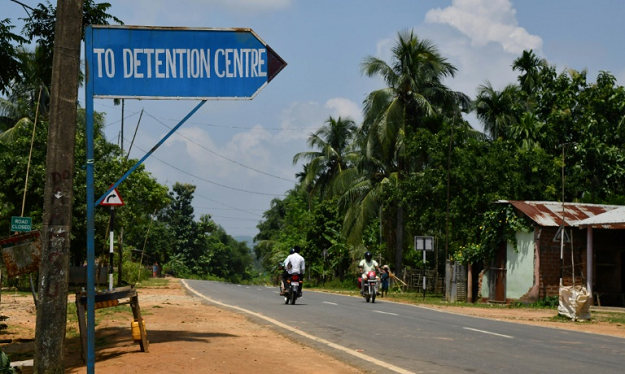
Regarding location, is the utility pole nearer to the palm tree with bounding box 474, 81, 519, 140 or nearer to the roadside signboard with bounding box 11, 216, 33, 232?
the roadside signboard with bounding box 11, 216, 33, 232

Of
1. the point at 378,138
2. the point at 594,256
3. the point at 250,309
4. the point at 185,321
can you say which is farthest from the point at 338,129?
the point at 185,321

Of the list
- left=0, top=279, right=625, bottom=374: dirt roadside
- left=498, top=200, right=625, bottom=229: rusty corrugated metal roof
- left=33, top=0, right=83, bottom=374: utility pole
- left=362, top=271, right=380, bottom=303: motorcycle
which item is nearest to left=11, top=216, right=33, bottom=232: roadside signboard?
left=0, top=279, right=625, bottom=374: dirt roadside

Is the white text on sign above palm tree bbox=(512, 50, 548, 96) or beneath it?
beneath

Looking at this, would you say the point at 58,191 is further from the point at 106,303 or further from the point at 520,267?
the point at 520,267

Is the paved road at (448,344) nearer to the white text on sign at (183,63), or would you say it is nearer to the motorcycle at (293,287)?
the motorcycle at (293,287)

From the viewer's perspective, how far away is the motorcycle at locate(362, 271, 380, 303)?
2775 cm

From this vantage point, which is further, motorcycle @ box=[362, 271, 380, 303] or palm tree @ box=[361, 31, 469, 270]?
palm tree @ box=[361, 31, 469, 270]

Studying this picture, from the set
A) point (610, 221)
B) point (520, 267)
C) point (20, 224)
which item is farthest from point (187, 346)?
point (520, 267)

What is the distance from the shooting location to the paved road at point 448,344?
36.0 ft

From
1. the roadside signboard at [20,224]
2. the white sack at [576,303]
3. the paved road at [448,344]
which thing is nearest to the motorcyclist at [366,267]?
the paved road at [448,344]

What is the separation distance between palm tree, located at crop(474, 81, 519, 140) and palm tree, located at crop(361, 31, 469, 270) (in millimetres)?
5141

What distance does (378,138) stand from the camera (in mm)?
48156

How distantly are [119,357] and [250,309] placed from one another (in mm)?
11673

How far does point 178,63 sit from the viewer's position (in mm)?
8250
